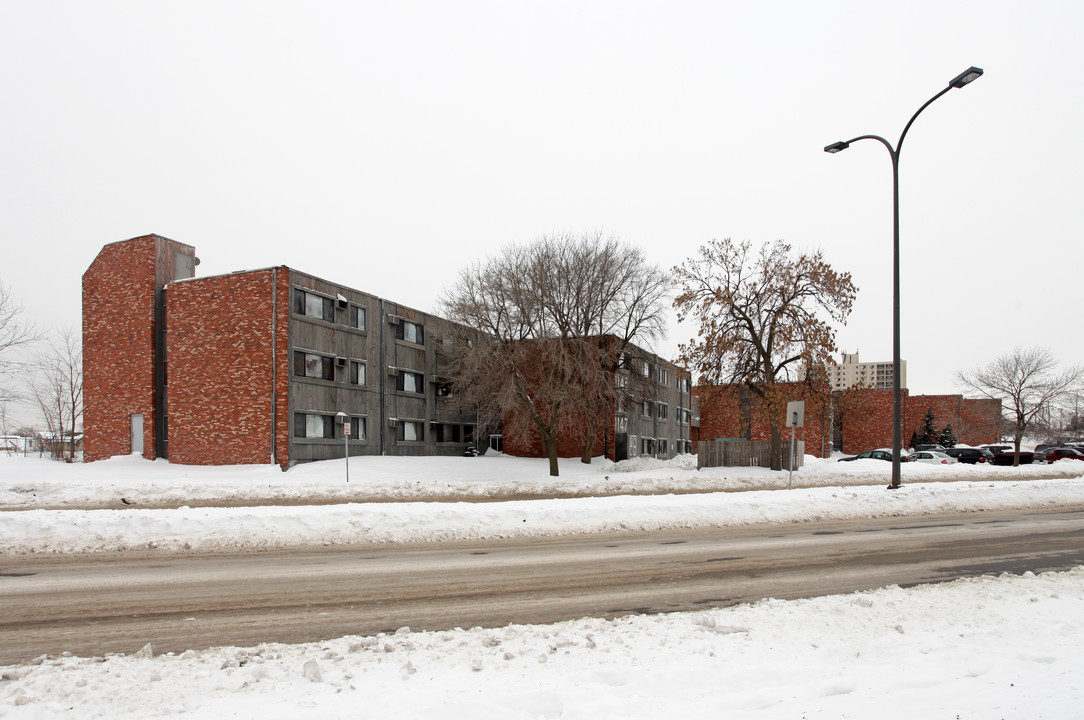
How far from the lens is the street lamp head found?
1527cm

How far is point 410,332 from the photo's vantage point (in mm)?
43031

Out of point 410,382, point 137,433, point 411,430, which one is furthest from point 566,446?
point 137,433

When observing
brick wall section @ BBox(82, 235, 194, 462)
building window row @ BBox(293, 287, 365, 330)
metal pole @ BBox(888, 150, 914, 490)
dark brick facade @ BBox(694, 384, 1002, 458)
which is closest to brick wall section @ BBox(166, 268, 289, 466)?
building window row @ BBox(293, 287, 365, 330)

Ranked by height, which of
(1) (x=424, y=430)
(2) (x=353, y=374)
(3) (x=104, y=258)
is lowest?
(1) (x=424, y=430)

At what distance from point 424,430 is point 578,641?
3889 centimetres

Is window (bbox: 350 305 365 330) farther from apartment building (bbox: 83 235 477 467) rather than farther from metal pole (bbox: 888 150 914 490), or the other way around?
metal pole (bbox: 888 150 914 490)

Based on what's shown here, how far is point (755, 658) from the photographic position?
5.30 m

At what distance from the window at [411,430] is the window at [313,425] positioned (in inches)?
258

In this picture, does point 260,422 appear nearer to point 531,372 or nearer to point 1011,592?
point 531,372

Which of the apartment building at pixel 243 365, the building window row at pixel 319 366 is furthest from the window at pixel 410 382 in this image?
the building window row at pixel 319 366

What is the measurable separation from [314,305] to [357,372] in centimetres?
471

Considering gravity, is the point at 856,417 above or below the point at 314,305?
below

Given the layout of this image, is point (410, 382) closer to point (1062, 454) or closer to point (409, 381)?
point (409, 381)

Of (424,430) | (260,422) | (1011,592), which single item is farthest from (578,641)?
(424,430)
